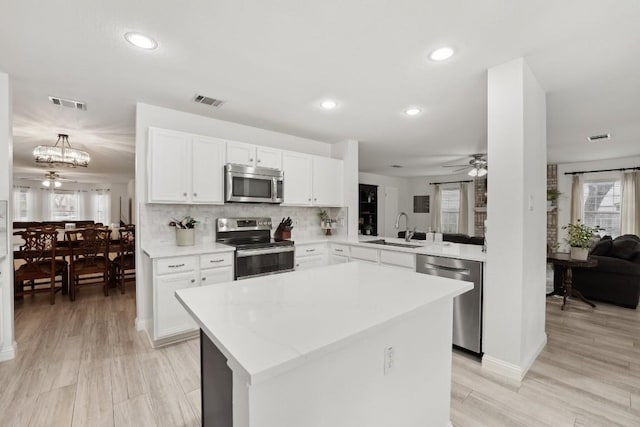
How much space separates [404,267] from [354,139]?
7.41 feet

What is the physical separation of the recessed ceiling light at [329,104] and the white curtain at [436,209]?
681 cm

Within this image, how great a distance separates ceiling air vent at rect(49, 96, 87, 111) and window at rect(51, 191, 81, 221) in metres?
9.17

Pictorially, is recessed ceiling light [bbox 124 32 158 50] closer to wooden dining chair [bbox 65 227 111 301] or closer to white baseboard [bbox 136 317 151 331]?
white baseboard [bbox 136 317 151 331]

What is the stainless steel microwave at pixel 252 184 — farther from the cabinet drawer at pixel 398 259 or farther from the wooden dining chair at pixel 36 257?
the wooden dining chair at pixel 36 257

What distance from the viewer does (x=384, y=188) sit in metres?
9.06

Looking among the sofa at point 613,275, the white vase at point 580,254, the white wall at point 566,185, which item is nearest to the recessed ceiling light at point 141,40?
the white vase at point 580,254

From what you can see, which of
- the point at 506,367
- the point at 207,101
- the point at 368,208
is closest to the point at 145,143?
the point at 207,101

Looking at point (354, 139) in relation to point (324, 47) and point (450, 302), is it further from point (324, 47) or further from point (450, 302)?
point (450, 302)

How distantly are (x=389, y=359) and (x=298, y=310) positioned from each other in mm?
452

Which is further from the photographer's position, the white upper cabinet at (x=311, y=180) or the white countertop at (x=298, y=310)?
the white upper cabinet at (x=311, y=180)

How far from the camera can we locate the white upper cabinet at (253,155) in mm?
3480

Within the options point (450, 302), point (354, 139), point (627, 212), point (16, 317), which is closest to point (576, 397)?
point (450, 302)

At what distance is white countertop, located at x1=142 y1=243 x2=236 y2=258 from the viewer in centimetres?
278

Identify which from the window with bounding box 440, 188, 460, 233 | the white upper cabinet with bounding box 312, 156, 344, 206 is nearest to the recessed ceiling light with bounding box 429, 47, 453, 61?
the white upper cabinet with bounding box 312, 156, 344, 206
